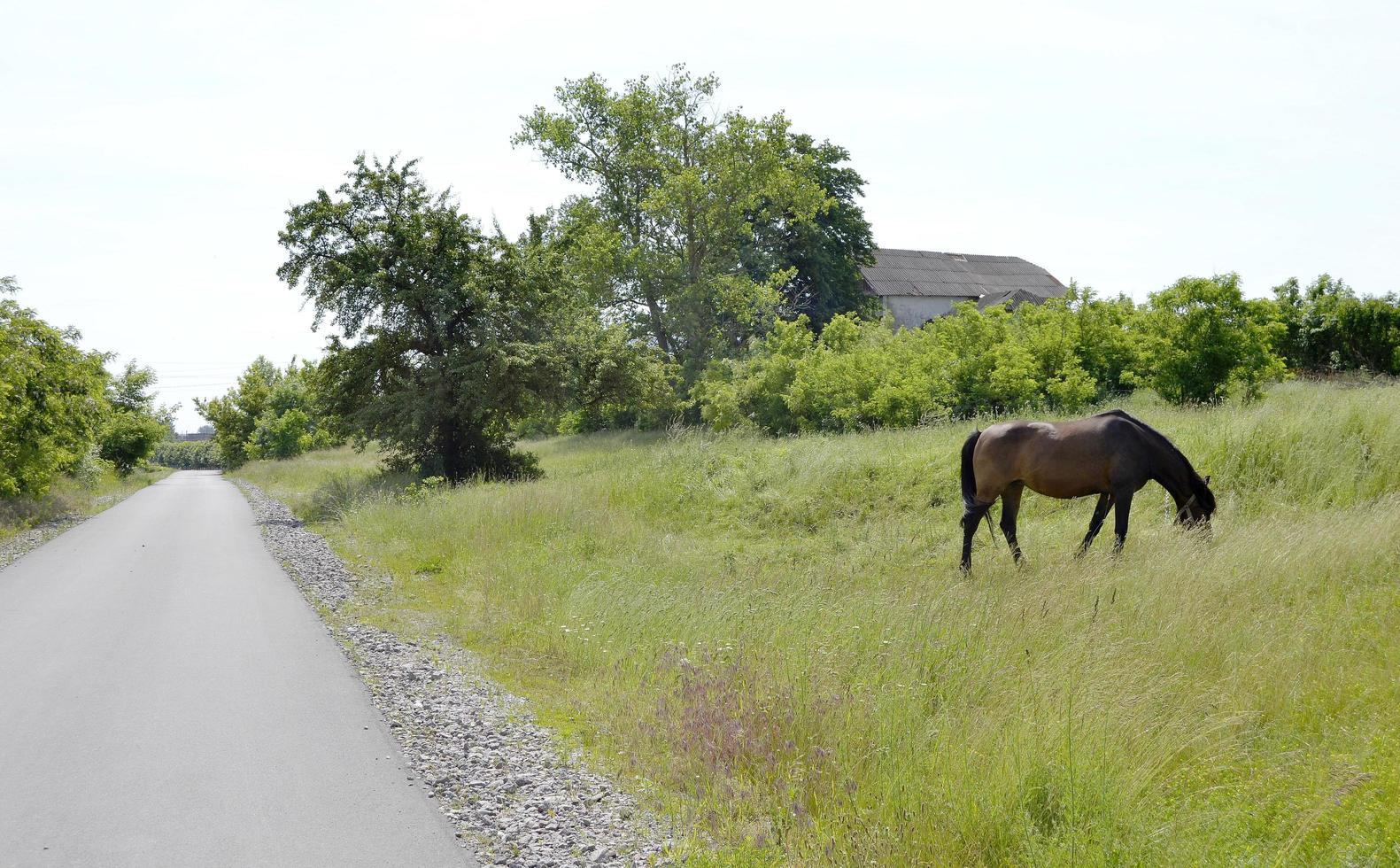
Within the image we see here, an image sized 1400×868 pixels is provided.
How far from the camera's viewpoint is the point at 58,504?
2556cm

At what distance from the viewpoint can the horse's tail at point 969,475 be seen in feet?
37.9

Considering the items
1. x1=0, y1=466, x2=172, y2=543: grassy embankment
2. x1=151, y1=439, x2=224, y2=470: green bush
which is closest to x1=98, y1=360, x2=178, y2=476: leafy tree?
x1=0, y1=466, x2=172, y2=543: grassy embankment

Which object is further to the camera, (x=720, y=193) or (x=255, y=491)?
(x=720, y=193)

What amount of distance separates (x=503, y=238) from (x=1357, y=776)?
24.7 m

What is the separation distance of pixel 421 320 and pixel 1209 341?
773 inches

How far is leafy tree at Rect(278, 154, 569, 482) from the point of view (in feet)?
79.2

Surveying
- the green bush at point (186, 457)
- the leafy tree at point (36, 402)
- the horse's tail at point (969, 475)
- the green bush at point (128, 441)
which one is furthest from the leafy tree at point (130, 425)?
the horse's tail at point (969, 475)

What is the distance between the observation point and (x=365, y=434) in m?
25.6

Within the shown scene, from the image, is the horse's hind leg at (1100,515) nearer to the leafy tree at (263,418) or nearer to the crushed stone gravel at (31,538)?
the crushed stone gravel at (31,538)

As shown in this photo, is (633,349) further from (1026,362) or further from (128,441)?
(128,441)

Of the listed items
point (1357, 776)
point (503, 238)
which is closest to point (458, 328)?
point (503, 238)

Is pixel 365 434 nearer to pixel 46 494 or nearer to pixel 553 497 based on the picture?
pixel 46 494

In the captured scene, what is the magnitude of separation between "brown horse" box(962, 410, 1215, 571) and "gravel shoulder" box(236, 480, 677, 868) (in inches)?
233

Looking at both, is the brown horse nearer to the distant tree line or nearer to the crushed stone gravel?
the distant tree line
